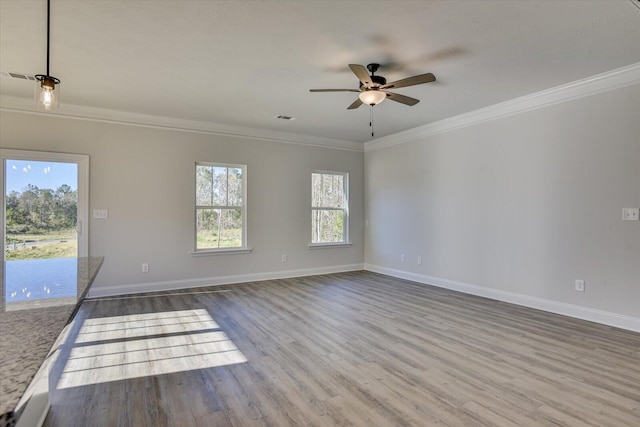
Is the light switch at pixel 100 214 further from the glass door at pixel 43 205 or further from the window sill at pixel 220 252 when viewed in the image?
the window sill at pixel 220 252

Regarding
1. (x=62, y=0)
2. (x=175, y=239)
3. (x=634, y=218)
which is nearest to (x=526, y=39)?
(x=634, y=218)

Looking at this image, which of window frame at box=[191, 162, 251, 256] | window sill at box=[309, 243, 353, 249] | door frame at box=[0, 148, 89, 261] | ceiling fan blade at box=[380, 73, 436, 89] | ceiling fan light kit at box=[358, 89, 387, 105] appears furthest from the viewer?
window sill at box=[309, 243, 353, 249]

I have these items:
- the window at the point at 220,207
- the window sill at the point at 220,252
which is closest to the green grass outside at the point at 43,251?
the window sill at the point at 220,252

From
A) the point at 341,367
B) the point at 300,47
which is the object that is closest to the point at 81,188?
the point at 300,47

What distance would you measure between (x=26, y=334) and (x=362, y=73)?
9.13 ft

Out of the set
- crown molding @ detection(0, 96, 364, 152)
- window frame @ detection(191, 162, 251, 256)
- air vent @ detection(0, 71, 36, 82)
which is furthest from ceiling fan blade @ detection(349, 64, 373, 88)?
air vent @ detection(0, 71, 36, 82)

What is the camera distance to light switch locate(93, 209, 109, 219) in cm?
474

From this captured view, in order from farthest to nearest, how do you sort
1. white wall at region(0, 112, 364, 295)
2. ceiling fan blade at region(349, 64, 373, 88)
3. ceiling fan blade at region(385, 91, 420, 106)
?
white wall at region(0, 112, 364, 295)
ceiling fan blade at region(385, 91, 420, 106)
ceiling fan blade at region(349, 64, 373, 88)

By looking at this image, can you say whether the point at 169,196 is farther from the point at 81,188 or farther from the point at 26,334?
the point at 26,334

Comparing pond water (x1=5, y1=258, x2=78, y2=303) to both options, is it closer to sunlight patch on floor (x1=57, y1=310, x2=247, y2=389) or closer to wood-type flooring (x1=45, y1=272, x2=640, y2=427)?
wood-type flooring (x1=45, y1=272, x2=640, y2=427)

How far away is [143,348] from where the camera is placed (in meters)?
3.02

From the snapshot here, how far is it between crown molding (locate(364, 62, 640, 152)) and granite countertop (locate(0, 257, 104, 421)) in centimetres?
474

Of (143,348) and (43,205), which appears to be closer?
(143,348)

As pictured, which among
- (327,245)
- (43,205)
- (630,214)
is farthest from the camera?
(327,245)
